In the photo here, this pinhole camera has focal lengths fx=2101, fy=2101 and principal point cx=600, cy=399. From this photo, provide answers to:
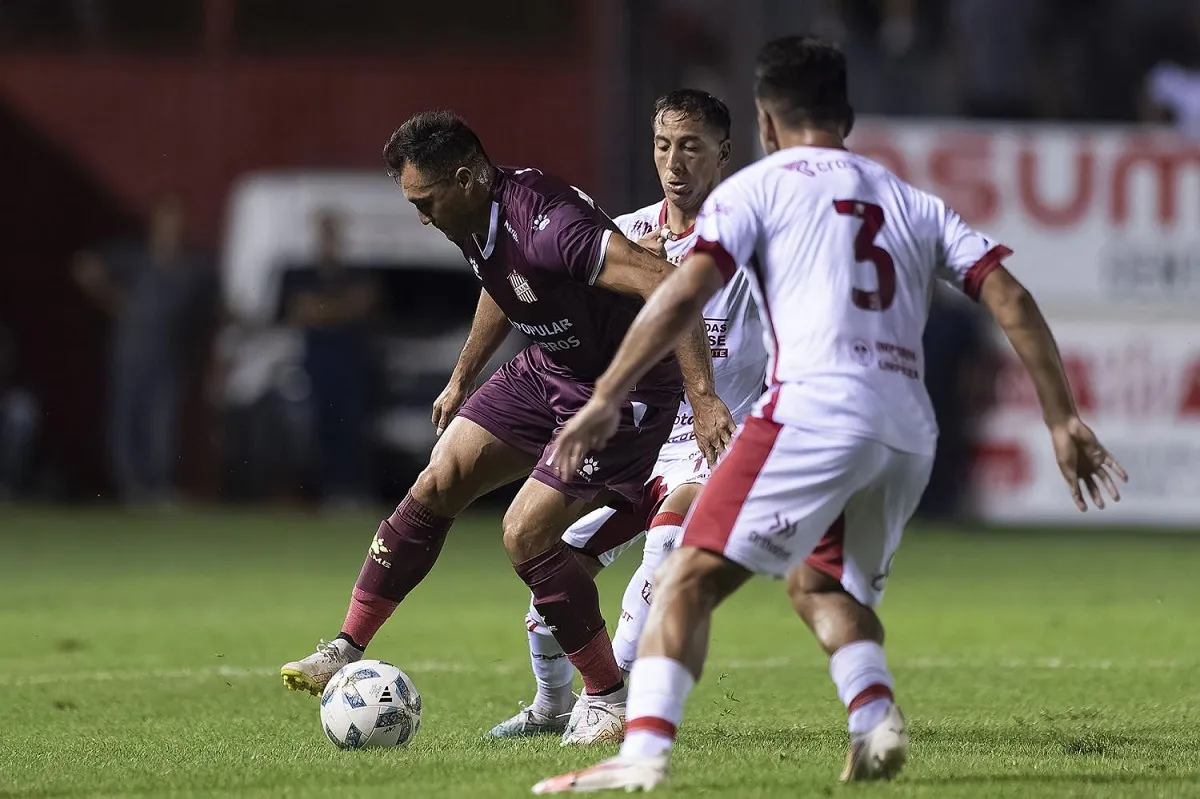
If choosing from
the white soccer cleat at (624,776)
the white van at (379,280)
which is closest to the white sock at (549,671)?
the white soccer cleat at (624,776)

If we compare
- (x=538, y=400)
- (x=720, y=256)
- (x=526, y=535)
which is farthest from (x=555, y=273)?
(x=720, y=256)

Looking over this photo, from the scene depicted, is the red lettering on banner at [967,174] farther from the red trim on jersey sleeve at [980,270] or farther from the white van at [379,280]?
the red trim on jersey sleeve at [980,270]

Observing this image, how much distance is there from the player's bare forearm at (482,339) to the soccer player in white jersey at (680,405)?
58cm

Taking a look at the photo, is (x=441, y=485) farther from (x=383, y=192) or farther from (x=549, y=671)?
(x=383, y=192)

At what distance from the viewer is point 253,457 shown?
1916 cm

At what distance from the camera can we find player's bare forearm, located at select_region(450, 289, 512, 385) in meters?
7.92

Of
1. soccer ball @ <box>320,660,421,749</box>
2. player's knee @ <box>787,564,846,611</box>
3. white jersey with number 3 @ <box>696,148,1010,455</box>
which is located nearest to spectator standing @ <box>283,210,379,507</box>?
soccer ball @ <box>320,660,421,749</box>

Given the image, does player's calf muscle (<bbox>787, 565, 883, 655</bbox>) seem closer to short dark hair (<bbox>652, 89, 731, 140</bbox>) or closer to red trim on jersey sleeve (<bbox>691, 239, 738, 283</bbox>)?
red trim on jersey sleeve (<bbox>691, 239, 738, 283</bbox>)

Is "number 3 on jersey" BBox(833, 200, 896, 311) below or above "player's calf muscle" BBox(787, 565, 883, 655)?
above

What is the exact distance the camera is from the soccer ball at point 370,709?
22.5 ft

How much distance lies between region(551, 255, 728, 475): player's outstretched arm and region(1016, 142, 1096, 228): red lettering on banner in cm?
1314

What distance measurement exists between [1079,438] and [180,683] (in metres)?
4.58

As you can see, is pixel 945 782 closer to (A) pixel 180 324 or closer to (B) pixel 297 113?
(A) pixel 180 324

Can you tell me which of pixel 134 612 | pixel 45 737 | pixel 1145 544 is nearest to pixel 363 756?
pixel 45 737
